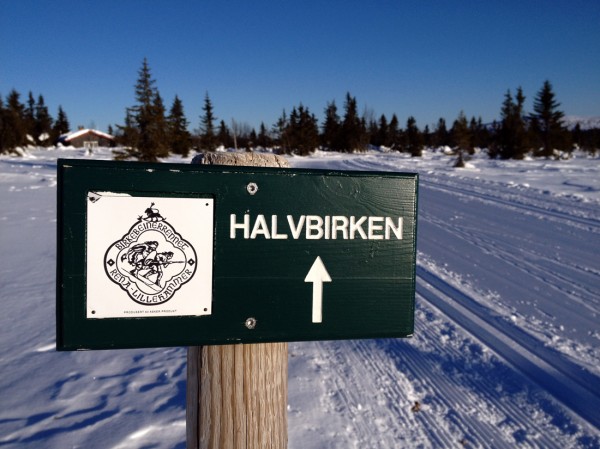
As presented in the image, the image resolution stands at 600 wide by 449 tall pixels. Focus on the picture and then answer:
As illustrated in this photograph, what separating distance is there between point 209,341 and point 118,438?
2129 millimetres

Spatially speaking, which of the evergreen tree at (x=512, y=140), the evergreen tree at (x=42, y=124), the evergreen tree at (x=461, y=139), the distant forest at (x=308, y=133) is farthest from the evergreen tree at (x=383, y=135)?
the evergreen tree at (x=42, y=124)

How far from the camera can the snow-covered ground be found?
2.93 metres

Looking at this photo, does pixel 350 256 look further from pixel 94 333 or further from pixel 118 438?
pixel 118 438

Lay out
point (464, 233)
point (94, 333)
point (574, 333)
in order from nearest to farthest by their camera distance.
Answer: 1. point (94, 333)
2. point (574, 333)
3. point (464, 233)

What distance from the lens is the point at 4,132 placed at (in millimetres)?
42656

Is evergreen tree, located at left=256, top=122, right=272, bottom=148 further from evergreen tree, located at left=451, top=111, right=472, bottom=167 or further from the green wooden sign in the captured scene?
the green wooden sign

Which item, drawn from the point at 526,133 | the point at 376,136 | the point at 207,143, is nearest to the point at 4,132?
the point at 207,143

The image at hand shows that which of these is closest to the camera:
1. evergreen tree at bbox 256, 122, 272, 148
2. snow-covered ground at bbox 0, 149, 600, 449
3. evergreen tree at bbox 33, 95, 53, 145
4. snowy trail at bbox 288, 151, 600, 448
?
snow-covered ground at bbox 0, 149, 600, 449

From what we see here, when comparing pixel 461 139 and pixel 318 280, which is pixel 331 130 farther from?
pixel 318 280

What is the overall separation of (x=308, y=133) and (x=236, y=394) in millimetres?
61046

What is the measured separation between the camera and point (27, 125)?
5947cm

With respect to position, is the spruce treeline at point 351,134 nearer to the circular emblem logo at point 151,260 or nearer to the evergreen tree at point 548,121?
the evergreen tree at point 548,121

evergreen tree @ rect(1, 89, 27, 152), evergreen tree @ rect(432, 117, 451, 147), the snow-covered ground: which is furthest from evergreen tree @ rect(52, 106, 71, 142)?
the snow-covered ground

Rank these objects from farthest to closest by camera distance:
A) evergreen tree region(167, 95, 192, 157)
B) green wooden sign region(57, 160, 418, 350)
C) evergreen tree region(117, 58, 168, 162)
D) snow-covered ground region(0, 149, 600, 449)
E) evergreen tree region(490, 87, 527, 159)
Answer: evergreen tree region(167, 95, 192, 157) → evergreen tree region(490, 87, 527, 159) → evergreen tree region(117, 58, 168, 162) → snow-covered ground region(0, 149, 600, 449) → green wooden sign region(57, 160, 418, 350)
